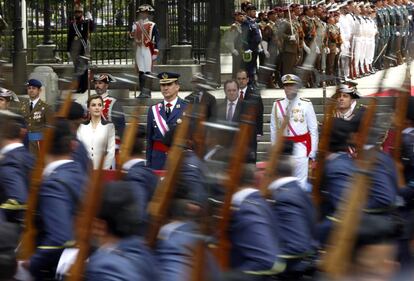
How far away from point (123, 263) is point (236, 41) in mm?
13651

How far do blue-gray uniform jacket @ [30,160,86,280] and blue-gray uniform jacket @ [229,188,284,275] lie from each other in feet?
2.87

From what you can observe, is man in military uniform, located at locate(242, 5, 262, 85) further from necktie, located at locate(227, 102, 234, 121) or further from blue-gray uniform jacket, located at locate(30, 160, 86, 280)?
blue-gray uniform jacket, located at locate(30, 160, 86, 280)

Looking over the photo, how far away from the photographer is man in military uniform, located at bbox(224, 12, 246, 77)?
706 inches

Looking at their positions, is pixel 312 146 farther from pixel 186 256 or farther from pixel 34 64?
pixel 34 64

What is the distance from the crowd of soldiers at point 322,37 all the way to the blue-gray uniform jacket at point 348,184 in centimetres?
729

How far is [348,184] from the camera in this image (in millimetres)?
7625

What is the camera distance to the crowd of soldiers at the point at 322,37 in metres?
18.4

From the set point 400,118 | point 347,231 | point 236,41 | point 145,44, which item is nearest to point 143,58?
point 145,44

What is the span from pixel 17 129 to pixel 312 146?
4598 millimetres

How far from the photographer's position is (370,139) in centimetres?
755

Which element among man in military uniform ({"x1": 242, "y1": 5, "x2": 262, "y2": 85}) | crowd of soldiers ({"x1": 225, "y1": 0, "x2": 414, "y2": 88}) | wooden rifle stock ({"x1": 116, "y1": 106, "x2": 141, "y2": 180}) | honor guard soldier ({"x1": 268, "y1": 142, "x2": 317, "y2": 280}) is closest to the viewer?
honor guard soldier ({"x1": 268, "y1": 142, "x2": 317, "y2": 280})

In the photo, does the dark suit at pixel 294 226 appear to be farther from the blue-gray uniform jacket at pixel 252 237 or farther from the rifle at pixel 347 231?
the rifle at pixel 347 231

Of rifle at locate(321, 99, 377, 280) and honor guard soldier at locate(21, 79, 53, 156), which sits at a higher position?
rifle at locate(321, 99, 377, 280)

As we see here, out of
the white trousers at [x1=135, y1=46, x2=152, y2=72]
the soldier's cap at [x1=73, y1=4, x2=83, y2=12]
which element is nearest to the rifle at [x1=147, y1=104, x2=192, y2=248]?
Result: the white trousers at [x1=135, y1=46, x2=152, y2=72]
